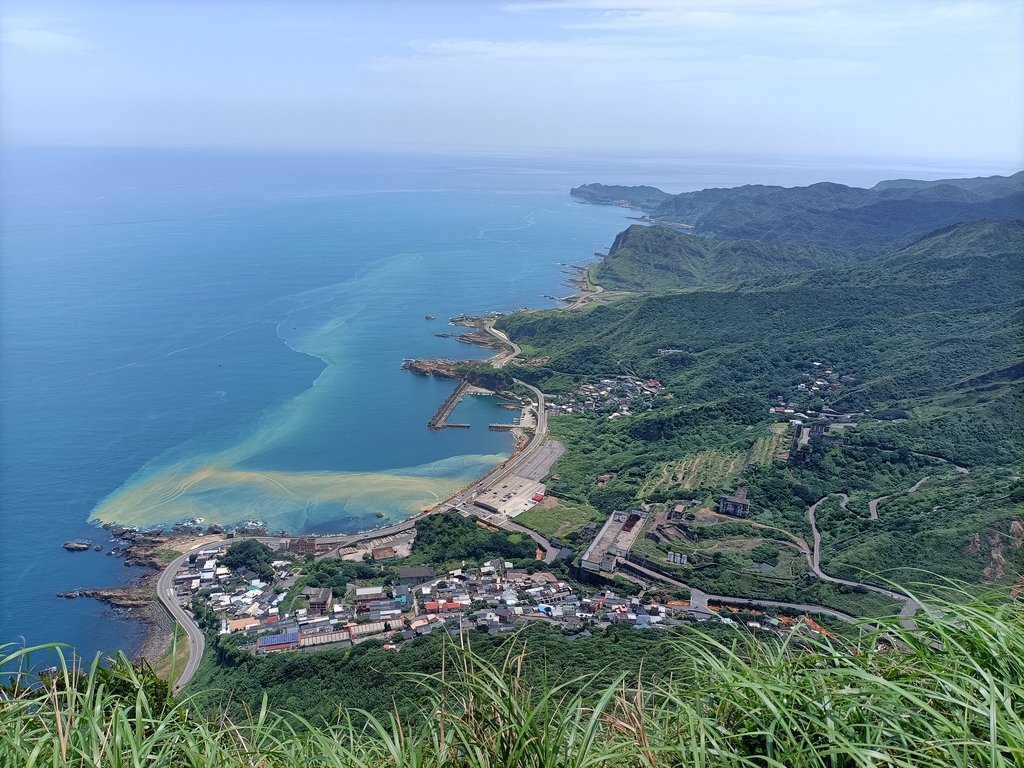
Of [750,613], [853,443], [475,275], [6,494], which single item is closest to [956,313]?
[853,443]

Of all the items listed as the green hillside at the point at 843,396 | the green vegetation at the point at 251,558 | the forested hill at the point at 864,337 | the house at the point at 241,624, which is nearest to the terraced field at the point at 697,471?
the green hillside at the point at 843,396

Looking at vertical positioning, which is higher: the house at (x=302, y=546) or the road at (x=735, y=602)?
the road at (x=735, y=602)

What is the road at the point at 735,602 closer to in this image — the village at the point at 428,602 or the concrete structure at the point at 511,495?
the village at the point at 428,602

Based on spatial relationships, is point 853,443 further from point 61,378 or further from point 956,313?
point 61,378

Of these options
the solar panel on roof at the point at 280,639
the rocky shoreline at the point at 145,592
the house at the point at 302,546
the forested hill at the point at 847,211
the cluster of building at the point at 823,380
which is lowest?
the rocky shoreline at the point at 145,592

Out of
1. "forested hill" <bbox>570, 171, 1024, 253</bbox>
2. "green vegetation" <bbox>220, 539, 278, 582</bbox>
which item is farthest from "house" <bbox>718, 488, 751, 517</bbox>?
"forested hill" <bbox>570, 171, 1024, 253</bbox>

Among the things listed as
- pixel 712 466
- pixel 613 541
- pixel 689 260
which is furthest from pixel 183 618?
pixel 689 260

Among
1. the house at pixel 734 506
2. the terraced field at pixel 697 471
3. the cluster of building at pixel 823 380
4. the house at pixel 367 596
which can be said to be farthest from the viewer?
the cluster of building at pixel 823 380

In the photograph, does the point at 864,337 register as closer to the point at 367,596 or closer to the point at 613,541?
the point at 613,541
